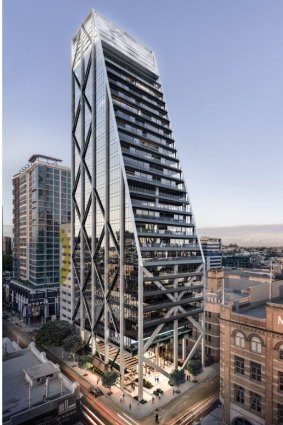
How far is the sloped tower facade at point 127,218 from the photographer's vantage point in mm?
32750

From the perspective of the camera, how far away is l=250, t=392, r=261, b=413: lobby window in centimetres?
2244

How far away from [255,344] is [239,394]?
4835 millimetres

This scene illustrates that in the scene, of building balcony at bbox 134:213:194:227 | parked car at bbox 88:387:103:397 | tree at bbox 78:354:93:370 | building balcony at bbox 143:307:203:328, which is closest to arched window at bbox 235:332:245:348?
building balcony at bbox 143:307:203:328

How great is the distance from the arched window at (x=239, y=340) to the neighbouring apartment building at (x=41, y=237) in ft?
142

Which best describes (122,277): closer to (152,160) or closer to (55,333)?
(55,333)

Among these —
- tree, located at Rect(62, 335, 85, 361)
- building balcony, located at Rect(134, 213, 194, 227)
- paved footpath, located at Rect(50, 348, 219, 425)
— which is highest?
building balcony, located at Rect(134, 213, 194, 227)

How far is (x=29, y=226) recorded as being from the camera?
63.3 metres

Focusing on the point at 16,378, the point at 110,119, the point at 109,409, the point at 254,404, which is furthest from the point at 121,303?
the point at 110,119

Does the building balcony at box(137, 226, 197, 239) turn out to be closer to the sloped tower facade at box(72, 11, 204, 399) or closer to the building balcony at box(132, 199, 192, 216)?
the sloped tower facade at box(72, 11, 204, 399)

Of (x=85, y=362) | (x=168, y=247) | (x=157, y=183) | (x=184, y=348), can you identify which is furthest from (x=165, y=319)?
(x=157, y=183)

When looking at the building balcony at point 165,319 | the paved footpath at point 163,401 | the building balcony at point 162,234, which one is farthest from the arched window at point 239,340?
the building balcony at point 162,234

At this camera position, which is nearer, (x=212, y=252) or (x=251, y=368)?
(x=251, y=368)

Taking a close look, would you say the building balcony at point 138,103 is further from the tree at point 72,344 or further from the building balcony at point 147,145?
the tree at point 72,344

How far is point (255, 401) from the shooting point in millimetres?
22703
